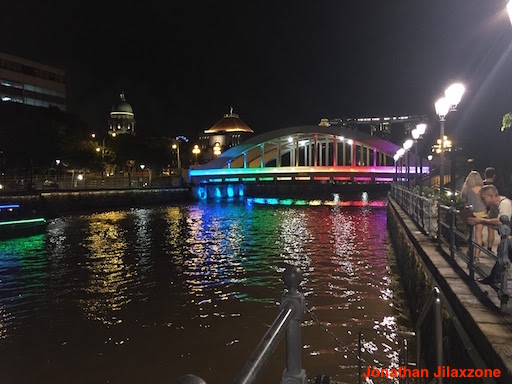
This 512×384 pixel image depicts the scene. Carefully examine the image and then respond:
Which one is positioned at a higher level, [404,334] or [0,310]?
[404,334]

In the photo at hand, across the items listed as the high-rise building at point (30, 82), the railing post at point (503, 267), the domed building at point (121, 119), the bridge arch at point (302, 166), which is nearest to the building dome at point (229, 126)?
the domed building at point (121, 119)

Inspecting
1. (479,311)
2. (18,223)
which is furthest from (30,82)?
(479,311)

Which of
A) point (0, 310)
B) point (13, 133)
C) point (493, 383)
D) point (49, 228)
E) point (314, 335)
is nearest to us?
point (493, 383)

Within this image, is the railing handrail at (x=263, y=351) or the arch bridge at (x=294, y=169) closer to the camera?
the railing handrail at (x=263, y=351)

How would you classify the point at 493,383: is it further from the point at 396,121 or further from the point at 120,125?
the point at 396,121

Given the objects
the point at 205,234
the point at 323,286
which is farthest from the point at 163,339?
the point at 205,234

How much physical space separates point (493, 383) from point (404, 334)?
831 millimetres

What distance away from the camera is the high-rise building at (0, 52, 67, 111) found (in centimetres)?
7612

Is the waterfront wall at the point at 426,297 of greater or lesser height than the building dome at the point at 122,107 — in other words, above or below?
below

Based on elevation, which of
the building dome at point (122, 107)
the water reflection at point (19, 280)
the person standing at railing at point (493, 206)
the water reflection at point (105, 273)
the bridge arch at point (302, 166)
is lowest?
the water reflection at point (19, 280)

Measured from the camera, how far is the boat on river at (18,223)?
89.6 feet

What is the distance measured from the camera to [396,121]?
16362 cm

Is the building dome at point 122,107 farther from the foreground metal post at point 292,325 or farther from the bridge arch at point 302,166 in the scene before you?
the foreground metal post at point 292,325

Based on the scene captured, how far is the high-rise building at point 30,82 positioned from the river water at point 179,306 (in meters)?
62.5
